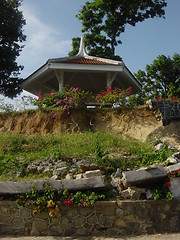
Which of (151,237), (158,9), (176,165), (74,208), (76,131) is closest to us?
(151,237)

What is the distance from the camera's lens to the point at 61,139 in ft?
25.8

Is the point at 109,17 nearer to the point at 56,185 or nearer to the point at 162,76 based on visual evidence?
the point at 162,76

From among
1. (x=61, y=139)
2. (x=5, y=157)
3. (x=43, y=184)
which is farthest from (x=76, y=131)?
(x=43, y=184)

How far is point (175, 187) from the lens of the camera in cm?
556

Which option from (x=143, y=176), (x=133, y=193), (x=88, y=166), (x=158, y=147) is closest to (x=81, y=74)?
(x=158, y=147)

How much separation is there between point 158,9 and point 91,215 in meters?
19.0

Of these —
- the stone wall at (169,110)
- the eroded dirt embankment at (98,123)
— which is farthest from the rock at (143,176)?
the stone wall at (169,110)

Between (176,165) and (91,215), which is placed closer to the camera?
(91,215)

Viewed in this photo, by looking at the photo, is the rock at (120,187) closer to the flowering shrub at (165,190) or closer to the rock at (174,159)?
the flowering shrub at (165,190)

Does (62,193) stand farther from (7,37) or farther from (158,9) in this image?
(158,9)

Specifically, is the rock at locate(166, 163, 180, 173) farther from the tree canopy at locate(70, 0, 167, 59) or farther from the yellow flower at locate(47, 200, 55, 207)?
the tree canopy at locate(70, 0, 167, 59)

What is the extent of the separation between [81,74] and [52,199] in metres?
9.51

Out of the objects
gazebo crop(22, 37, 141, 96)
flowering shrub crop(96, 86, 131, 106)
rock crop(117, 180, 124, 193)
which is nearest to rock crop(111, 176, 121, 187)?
rock crop(117, 180, 124, 193)

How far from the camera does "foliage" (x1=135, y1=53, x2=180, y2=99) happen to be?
22219 mm
